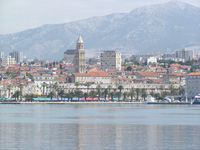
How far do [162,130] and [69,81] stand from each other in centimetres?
14050

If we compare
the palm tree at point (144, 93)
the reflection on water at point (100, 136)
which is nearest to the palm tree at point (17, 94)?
the palm tree at point (144, 93)

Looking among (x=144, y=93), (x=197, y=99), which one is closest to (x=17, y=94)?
(x=144, y=93)

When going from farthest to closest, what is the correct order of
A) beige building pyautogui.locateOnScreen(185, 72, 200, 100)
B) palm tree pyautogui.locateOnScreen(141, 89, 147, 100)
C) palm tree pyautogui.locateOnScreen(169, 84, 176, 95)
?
palm tree pyautogui.locateOnScreen(169, 84, 176, 95)
palm tree pyautogui.locateOnScreen(141, 89, 147, 100)
beige building pyautogui.locateOnScreen(185, 72, 200, 100)

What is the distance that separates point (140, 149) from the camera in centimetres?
4484

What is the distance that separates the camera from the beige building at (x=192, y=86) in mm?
175500

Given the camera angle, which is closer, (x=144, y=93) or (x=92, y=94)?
(x=92, y=94)

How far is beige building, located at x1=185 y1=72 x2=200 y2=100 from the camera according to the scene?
175500mm

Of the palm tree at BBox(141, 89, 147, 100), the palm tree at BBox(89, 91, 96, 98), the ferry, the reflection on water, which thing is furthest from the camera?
the palm tree at BBox(141, 89, 147, 100)

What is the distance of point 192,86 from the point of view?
6929 inches

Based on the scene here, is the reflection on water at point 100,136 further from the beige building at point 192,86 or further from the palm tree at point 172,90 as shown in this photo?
the palm tree at point 172,90

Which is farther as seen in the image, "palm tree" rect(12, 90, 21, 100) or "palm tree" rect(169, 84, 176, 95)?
"palm tree" rect(169, 84, 176, 95)

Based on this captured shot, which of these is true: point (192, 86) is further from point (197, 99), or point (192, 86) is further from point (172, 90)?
point (197, 99)

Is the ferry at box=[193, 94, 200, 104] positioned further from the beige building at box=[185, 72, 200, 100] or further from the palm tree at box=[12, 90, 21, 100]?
the palm tree at box=[12, 90, 21, 100]

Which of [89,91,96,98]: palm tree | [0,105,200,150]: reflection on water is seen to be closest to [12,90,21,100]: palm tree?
[89,91,96,98]: palm tree
